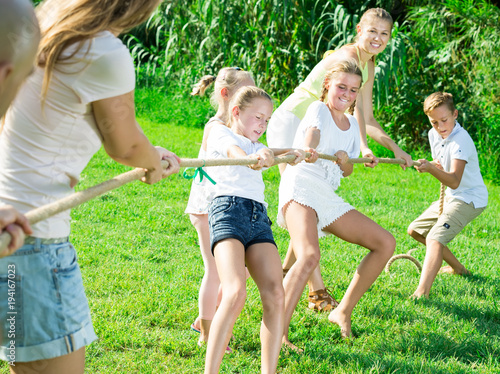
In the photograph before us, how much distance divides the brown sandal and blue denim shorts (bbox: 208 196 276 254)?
1206 mm

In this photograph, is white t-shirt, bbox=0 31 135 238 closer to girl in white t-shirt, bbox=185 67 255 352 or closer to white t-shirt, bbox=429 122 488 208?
girl in white t-shirt, bbox=185 67 255 352

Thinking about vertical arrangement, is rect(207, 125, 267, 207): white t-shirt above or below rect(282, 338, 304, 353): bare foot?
above

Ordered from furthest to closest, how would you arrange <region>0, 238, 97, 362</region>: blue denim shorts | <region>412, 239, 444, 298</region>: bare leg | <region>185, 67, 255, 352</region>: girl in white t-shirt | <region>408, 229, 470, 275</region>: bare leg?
<region>408, 229, 470, 275</region>: bare leg
<region>412, 239, 444, 298</region>: bare leg
<region>185, 67, 255, 352</region>: girl in white t-shirt
<region>0, 238, 97, 362</region>: blue denim shorts

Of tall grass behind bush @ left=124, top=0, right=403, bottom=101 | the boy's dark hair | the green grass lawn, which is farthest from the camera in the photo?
tall grass behind bush @ left=124, top=0, right=403, bottom=101

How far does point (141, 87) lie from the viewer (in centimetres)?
1352

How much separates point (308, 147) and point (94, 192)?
1839 millimetres

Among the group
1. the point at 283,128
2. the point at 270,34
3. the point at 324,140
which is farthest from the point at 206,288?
the point at 270,34

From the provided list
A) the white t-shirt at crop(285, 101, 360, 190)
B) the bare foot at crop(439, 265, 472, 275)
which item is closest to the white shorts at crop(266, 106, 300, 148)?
the white t-shirt at crop(285, 101, 360, 190)

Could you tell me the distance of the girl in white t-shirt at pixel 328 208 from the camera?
3.38 m

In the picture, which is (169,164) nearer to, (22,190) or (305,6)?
(22,190)

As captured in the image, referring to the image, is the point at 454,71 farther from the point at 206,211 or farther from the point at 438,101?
the point at 206,211

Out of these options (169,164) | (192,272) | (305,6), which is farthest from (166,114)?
(169,164)

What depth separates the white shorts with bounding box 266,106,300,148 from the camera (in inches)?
164

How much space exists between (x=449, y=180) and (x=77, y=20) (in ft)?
11.2
